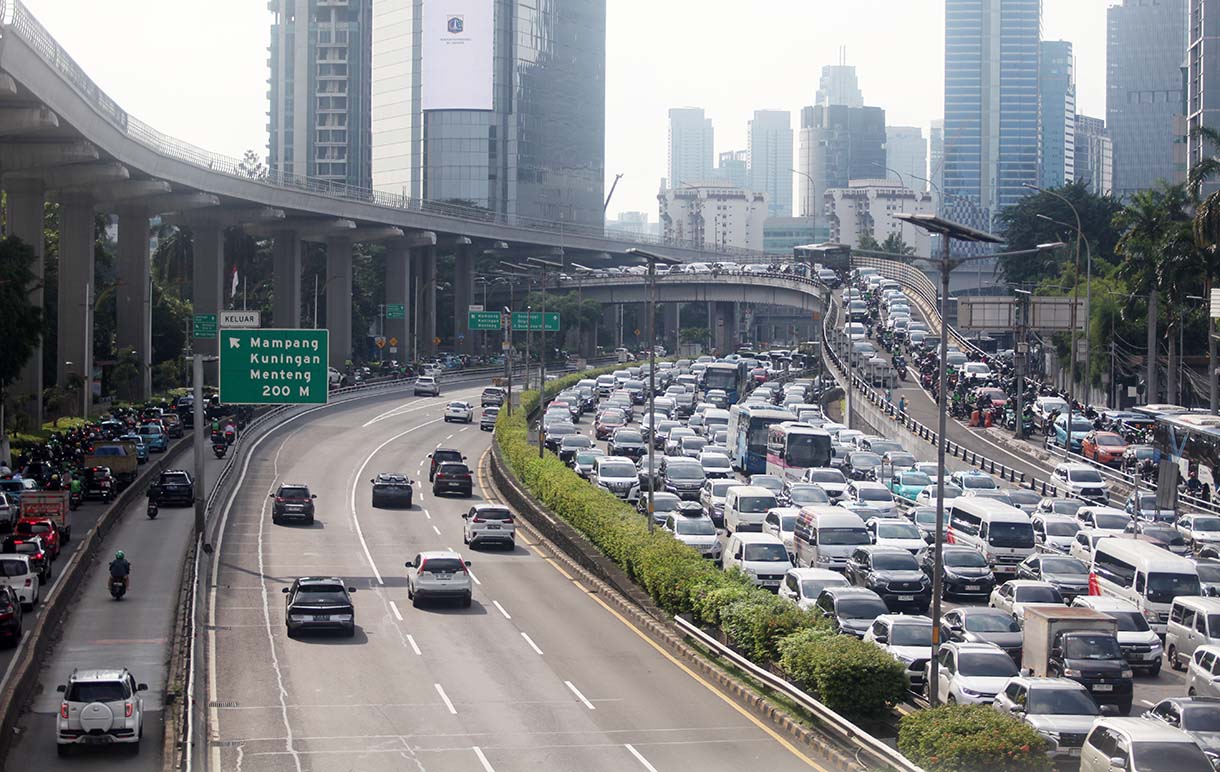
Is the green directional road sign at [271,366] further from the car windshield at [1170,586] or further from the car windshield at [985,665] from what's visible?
the car windshield at [985,665]

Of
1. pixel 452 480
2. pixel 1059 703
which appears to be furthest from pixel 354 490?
pixel 1059 703

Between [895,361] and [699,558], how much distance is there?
6166cm

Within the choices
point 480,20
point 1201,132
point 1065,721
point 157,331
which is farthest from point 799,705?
point 480,20

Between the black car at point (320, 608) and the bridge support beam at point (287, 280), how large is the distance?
77.6 meters

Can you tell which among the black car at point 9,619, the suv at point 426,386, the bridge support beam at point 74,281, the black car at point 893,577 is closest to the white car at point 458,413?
the suv at point 426,386

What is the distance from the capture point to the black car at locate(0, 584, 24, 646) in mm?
31516

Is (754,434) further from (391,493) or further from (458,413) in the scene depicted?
(458,413)

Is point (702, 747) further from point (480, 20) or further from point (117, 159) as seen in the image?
point (480, 20)

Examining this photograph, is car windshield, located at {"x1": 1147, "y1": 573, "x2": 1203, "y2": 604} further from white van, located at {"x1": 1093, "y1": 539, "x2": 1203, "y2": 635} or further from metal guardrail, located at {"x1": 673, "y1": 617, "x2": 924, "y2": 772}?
metal guardrail, located at {"x1": 673, "y1": 617, "x2": 924, "y2": 772}

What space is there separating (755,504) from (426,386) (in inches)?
2433

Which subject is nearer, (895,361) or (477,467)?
(477,467)

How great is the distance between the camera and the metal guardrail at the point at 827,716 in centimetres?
1927

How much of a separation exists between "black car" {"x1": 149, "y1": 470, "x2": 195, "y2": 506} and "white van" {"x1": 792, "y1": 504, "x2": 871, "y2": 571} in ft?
82.7

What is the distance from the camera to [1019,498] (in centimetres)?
4891
